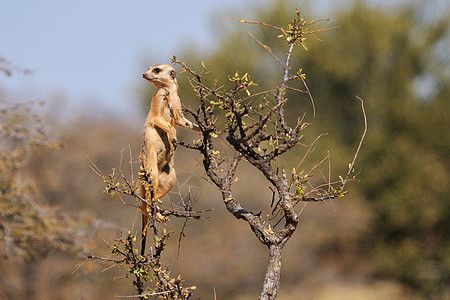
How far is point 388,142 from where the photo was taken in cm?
2108

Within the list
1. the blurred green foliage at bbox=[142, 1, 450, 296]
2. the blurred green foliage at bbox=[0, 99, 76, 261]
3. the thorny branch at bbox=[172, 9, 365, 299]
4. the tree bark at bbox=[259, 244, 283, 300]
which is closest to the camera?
the thorny branch at bbox=[172, 9, 365, 299]

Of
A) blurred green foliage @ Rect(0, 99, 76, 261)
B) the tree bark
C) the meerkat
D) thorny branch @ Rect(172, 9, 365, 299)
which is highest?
blurred green foliage @ Rect(0, 99, 76, 261)

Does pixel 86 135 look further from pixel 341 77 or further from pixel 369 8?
pixel 369 8

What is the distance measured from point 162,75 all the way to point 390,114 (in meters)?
17.5

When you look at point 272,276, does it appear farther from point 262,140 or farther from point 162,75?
point 162,75

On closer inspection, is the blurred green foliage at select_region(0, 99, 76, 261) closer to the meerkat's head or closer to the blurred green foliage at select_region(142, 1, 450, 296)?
the meerkat's head

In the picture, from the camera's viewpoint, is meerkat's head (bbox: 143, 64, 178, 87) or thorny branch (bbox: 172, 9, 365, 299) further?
meerkat's head (bbox: 143, 64, 178, 87)

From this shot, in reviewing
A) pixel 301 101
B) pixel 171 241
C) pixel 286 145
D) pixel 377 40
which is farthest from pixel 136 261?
pixel 377 40

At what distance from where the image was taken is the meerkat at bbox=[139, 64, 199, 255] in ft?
15.4

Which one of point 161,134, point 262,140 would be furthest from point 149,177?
point 262,140

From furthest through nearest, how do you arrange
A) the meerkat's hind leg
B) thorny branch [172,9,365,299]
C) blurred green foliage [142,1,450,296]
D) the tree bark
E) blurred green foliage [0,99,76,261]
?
blurred green foliage [142,1,450,296], blurred green foliage [0,99,76,261], the meerkat's hind leg, the tree bark, thorny branch [172,9,365,299]

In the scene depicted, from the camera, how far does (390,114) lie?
21359mm

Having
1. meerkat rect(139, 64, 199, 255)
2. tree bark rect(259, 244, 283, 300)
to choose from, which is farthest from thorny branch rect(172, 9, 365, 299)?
meerkat rect(139, 64, 199, 255)

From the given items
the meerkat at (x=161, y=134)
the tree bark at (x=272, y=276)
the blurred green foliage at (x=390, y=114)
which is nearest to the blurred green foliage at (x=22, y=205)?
the meerkat at (x=161, y=134)
